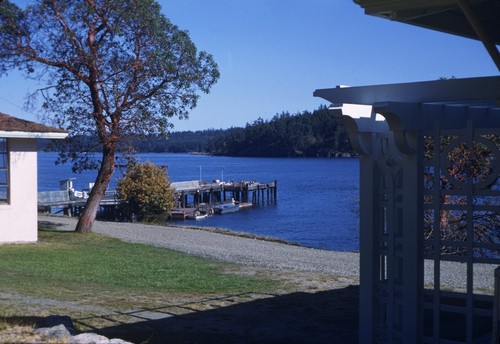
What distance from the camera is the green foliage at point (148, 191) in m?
40.5

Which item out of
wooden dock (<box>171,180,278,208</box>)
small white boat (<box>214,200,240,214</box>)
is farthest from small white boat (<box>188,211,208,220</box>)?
wooden dock (<box>171,180,278,208</box>)

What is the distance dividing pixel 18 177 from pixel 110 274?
5.63 metres

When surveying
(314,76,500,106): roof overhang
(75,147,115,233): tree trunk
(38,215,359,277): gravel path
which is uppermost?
(314,76,500,106): roof overhang

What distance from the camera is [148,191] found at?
40.5 meters

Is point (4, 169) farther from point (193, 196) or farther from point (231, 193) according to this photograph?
point (231, 193)

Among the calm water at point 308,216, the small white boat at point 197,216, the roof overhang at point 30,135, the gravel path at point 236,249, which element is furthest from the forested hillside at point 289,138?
the roof overhang at point 30,135

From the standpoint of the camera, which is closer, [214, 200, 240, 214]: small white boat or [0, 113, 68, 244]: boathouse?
[0, 113, 68, 244]: boathouse

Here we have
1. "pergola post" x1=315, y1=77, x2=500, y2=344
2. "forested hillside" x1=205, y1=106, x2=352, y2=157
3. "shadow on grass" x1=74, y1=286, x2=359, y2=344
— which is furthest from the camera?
"forested hillside" x1=205, y1=106, x2=352, y2=157

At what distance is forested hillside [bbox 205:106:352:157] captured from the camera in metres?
75.2

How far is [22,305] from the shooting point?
1041 centimetres

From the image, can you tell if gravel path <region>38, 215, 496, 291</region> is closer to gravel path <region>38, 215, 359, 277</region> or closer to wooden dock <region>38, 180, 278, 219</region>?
gravel path <region>38, 215, 359, 277</region>

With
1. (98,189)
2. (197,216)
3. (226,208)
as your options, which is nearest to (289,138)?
(226,208)

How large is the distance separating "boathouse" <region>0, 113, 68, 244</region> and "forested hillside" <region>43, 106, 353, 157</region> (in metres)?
3.02

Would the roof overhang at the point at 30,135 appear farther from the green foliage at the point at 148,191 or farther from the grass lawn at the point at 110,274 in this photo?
the green foliage at the point at 148,191
